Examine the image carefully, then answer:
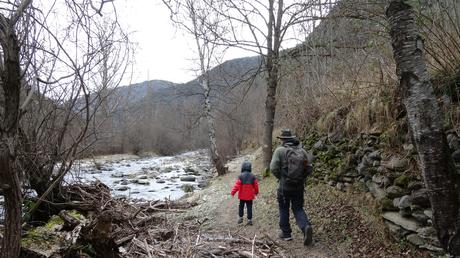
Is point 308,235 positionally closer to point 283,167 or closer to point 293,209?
point 293,209

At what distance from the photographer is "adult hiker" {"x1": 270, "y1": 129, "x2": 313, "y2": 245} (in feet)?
19.2

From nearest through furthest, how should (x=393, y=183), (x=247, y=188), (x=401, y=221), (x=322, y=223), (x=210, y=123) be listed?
(x=401, y=221) → (x=393, y=183) → (x=322, y=223) → (x=247, y=188) → (x=210, y=123)

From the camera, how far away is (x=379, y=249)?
16.3 feet

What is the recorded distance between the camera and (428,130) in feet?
11.6

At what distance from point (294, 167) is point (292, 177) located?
0.18 meters

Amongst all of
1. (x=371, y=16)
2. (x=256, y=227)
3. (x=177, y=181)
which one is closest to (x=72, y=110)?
(x=256, y=227)

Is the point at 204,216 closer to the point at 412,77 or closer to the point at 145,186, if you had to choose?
the point at 412,77

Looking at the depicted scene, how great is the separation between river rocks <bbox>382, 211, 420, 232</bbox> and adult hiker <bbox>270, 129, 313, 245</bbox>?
1.30 metres

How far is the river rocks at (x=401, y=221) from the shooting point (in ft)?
14.5

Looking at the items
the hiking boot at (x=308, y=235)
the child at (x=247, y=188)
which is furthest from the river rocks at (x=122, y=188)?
the hiking boot at (x=308, y=235)

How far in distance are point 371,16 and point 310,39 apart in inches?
167

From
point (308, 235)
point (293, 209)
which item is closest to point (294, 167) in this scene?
point (293, 209)

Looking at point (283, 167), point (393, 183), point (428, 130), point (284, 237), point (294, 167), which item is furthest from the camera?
point (284, 237)

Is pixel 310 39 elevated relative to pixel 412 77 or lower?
elevated
